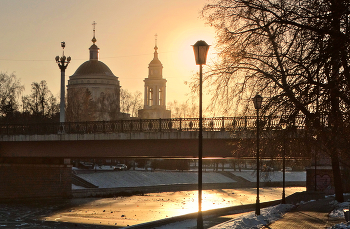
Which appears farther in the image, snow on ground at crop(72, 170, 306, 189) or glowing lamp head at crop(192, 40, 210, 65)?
snow on ground at crop(72, 170, 306, 189)

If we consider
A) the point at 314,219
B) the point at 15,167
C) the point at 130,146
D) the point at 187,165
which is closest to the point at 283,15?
the point at 314,219

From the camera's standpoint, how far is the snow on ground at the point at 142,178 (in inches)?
2865

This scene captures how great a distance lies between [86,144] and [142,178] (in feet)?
123

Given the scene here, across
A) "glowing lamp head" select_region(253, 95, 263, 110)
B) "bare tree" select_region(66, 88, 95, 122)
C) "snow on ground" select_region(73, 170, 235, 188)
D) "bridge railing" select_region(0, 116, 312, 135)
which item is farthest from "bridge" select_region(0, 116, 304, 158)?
"bare tree" select_region(66, 88, 95, 122)

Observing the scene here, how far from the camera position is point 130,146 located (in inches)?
1676

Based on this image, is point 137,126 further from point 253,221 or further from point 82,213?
point 253,221

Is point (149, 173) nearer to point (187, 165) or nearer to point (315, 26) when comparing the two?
point (187, 165)

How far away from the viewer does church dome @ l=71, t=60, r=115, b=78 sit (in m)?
156

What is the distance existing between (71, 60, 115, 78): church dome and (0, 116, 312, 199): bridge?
101 m

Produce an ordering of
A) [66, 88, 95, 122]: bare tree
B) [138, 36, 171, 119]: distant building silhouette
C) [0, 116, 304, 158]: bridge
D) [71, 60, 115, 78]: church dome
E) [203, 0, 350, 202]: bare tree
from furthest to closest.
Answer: [138, 36, 171, 119]: distant building silhouette, [71, 60, 115, 78]: church dome, [66, 88, 95, 122]: bare tree, [0, 116, 304, 158]: bridge, [203, 0, 350, 202]: bare tree

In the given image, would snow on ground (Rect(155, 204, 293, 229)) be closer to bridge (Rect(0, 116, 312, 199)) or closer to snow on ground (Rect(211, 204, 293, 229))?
snow on ground (Rect(211, 204, 293, 229))

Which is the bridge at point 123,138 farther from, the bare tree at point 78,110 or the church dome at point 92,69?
the church dome at point 92,69

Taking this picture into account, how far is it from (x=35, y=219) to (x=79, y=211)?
6.60 meters

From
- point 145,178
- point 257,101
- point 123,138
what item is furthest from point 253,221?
point 145,178
